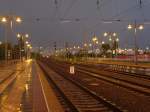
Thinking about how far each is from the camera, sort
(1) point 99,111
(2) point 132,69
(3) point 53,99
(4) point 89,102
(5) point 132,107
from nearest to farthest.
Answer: (1) point 99,111
(5) point 132,107
(4) point 89,102
(3) point 53,99
(2) point 132,69

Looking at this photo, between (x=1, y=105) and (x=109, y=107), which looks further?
(x=1, y=105)

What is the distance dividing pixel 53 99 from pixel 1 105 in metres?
3.82

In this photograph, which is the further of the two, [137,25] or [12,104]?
[137,25]

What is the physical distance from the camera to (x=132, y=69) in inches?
2410

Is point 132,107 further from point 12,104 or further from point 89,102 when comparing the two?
point 12,104

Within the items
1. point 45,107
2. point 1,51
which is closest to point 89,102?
point 45,107

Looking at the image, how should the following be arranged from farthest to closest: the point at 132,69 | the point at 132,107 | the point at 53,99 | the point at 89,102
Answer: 1. the point at 132,69
2. the point at 53,99
3. the point at 89,102
4. the point at 132,107

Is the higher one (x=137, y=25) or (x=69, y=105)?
(x=137, y=25)

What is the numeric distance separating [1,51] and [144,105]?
110 meters

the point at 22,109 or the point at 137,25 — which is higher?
the point at 137,25

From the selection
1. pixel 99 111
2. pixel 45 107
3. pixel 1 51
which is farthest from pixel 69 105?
pixel 1 51

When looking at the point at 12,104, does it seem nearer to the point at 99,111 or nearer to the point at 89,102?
the point at 89,102

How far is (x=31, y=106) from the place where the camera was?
19.4 m

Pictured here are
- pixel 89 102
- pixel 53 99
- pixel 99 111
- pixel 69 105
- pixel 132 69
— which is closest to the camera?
pixel 99 111
